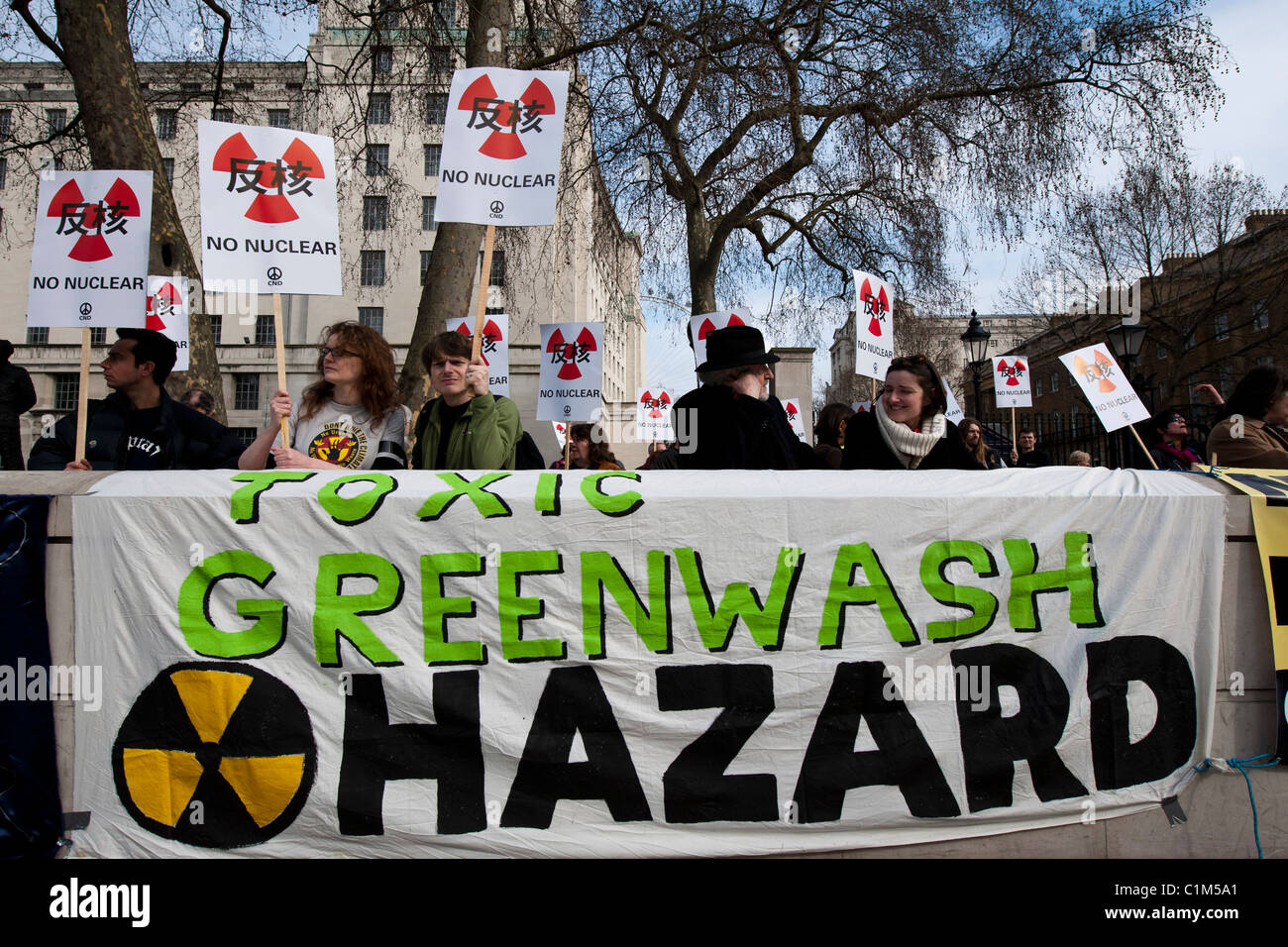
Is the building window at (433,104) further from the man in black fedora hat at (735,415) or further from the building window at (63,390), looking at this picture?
the building window at (63,390)

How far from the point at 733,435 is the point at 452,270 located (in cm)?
744

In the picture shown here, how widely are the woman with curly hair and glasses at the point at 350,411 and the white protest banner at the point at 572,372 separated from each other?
18.7 ft

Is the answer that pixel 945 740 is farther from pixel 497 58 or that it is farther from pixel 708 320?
pixel 497 58

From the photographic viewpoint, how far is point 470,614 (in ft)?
9.89

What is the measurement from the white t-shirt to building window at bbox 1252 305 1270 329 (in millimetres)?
31778

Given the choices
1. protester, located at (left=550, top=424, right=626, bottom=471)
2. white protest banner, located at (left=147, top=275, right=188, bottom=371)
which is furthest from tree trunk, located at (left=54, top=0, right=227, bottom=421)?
protester, located at (left=550, top=424, right=626, bottom=471)

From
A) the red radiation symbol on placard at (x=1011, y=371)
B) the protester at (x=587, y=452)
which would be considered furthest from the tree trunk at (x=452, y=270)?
the red radiation symbol on placard at (x=1011, y=371)

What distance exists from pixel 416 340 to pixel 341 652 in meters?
7.93

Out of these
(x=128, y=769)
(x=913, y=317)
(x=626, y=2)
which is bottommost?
(x=128, y=769)

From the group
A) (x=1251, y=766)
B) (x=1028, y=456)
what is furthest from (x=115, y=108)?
(x=1028, y=456)

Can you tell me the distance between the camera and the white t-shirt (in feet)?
12.6

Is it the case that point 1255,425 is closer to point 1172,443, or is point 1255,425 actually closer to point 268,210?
point 1172,443

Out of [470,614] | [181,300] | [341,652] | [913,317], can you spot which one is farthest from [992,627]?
[913,317]

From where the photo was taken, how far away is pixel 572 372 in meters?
9.91
